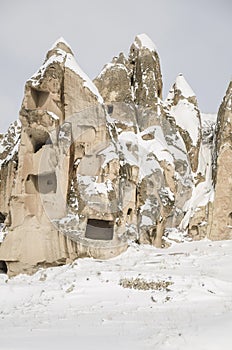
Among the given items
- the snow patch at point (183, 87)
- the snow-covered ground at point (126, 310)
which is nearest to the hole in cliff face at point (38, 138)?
the snow-covered ground at point (126, 310)

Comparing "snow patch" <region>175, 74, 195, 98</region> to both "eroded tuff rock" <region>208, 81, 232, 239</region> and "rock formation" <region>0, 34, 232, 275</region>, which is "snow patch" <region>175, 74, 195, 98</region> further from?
"rock formation" <region>0, 34, 232, 275</region>

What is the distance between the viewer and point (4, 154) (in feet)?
79.0

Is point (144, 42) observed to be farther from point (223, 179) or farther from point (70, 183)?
point (70, 183)

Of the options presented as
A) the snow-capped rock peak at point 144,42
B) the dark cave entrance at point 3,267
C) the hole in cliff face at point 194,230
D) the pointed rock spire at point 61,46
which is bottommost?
the dark cave entrance at point 3,267

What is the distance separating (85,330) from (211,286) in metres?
4.55

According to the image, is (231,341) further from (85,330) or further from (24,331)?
(24,331)

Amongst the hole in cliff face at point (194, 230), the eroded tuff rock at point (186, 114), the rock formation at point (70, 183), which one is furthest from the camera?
the eroded tuff rock at point (186, 114)

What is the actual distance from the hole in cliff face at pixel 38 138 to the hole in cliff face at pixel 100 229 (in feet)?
12.8

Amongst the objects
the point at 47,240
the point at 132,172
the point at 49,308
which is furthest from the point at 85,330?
the point at 132,172

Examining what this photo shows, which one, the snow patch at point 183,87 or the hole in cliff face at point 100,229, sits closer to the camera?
the hole in cliff face at point 100,229

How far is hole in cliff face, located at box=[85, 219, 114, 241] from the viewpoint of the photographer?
17016mm

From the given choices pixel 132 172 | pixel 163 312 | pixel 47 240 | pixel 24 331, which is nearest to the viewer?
pixel 24 331

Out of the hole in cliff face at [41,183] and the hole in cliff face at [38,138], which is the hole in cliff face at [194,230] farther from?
the hole in cliff face at [38,138]

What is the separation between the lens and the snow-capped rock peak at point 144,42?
30.0 metres
